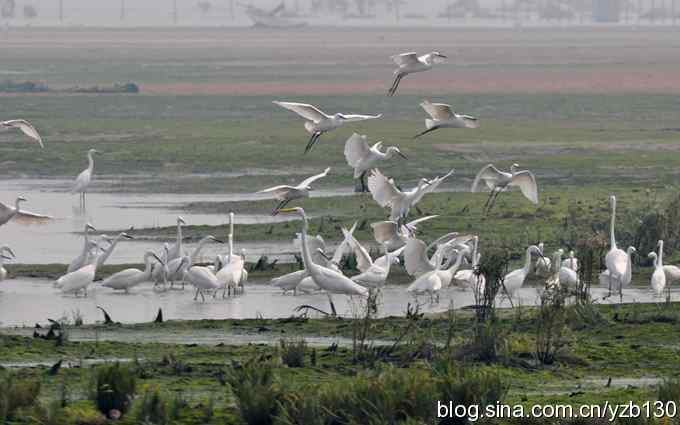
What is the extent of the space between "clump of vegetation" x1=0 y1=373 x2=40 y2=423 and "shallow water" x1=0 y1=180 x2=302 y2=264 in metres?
11.8

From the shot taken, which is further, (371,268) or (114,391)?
(371,268)

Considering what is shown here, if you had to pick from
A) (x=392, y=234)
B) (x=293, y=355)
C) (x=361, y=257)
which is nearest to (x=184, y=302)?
(x=361, y=257)

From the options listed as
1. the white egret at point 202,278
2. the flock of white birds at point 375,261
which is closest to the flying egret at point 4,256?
the flock of white birds at point 375,261

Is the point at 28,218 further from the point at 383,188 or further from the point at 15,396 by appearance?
the point at 15,396

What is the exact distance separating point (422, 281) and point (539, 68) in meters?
70.5

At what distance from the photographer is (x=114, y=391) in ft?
37.2

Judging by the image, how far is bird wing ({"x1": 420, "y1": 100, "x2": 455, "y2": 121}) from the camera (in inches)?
829

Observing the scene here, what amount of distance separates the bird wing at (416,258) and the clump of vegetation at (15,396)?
806 cm

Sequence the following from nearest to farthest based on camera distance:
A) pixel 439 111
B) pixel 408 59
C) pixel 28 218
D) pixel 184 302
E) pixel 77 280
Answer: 1. pixel 77 280
2. pixel 184 302
3. pixel 28 218
4. pixel 439 111
5. pixel 408 59

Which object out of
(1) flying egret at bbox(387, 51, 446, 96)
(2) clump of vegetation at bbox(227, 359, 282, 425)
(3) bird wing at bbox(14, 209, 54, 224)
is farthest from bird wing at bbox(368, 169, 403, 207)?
(2) clump of vegetation at bbox(227, 359, 282, 425)

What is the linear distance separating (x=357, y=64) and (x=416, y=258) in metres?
76.2

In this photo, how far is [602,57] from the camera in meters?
104

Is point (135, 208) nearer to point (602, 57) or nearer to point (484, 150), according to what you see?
point (484, 150)

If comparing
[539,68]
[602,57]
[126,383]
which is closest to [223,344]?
[126,383]
